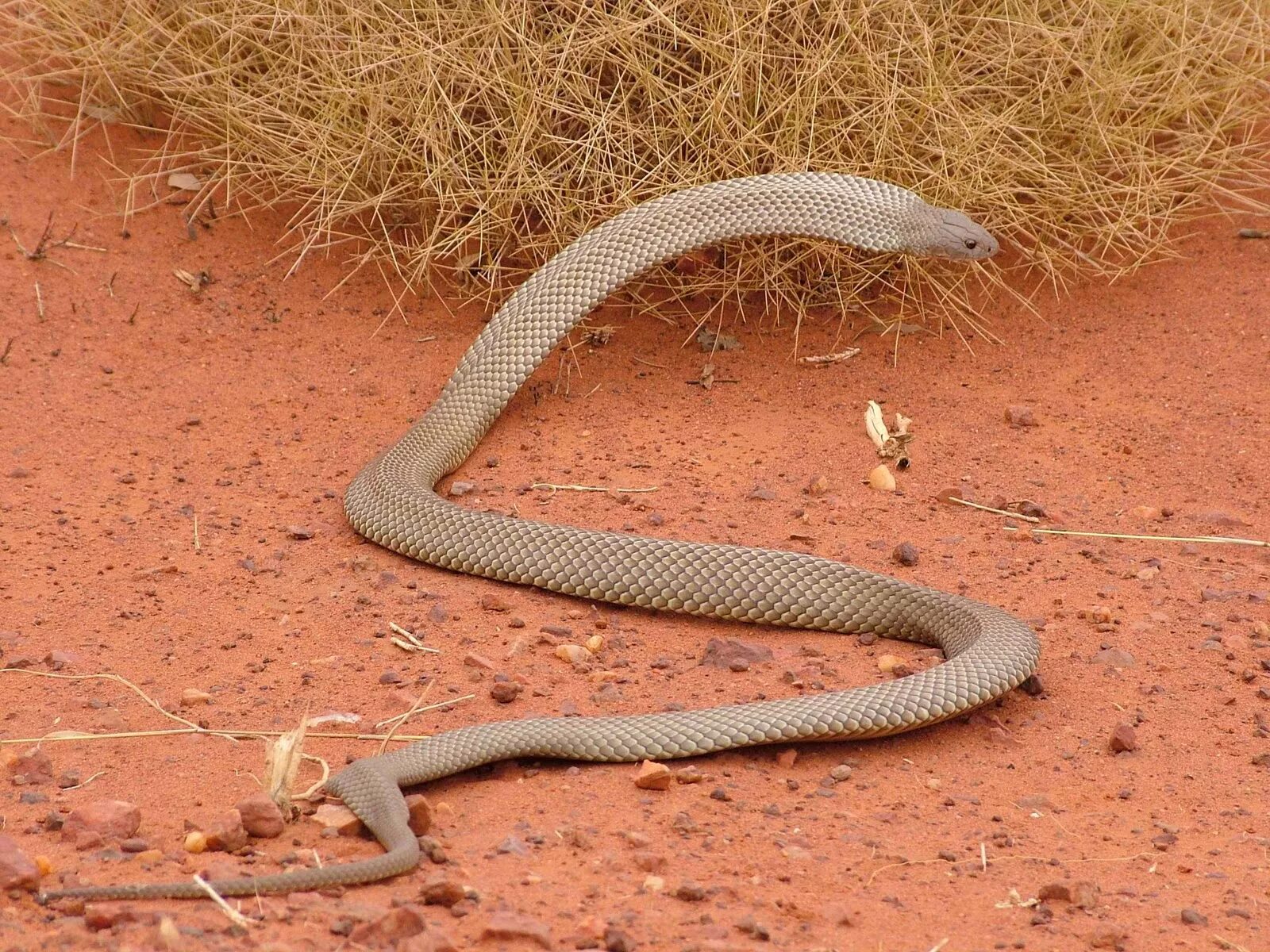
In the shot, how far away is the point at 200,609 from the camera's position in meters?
4.15

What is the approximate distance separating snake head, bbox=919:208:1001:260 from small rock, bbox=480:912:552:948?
3.62m

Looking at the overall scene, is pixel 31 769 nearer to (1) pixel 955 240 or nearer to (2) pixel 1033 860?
(2) pixel 1033 860

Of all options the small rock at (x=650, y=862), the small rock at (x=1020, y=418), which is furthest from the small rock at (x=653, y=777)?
the small rock at (x=1020, y=418)

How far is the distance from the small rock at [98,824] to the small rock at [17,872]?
0.22m

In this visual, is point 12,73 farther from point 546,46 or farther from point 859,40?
point 859,40

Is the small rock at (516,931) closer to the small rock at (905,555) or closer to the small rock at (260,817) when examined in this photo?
the small rock at (260,817)

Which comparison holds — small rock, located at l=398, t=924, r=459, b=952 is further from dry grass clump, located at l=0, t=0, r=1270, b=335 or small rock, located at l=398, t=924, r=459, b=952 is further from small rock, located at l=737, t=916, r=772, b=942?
dry grass clump, located at l=0, t=0, r=1270, b=335

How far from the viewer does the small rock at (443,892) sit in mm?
2605

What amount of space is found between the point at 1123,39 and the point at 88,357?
4797 millimetres

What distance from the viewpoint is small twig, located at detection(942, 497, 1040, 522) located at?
482 cm

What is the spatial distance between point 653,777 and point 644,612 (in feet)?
3.72

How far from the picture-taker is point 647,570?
423cm

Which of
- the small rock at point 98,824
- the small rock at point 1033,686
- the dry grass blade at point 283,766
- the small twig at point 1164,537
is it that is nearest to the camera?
the small rock at point 98,824

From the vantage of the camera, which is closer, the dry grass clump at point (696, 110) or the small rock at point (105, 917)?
the small rock at point (105, 917)
